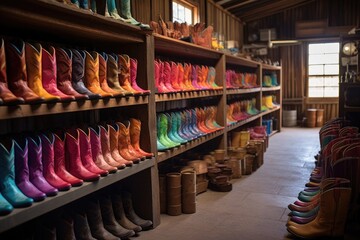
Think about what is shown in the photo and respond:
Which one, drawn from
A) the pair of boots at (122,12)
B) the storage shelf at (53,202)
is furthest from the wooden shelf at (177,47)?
the storage shelf at (53,202)

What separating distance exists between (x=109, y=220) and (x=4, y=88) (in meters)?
1.48

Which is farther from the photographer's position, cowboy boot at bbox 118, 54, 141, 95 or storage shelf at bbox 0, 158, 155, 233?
cowboy boot at bbox 118, 54, 141, 95

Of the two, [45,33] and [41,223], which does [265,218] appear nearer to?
[41,223]

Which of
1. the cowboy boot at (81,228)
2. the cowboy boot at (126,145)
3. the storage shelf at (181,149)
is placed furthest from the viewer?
the storage shelf at (181,149)

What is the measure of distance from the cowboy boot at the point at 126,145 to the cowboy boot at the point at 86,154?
410 mm

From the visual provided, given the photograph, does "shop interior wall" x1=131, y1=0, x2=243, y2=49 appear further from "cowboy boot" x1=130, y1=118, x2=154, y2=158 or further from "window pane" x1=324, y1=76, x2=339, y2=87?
"window pane" x1=324, y1=76, x2=339, y2=87

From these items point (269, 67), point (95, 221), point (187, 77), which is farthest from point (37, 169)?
point (269, 67)

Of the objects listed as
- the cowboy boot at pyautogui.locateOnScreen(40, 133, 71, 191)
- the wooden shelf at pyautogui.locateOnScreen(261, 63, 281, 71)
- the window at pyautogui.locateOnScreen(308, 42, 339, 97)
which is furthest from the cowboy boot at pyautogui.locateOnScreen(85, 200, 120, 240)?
the window at pyautogui.locateOnScreen(308, 42, 339, 97)

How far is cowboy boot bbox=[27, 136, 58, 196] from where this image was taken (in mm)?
2254

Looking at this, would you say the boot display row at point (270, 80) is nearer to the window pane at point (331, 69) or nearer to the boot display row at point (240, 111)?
the boot display row at point (240, 111)

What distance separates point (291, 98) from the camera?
12031 millimetres

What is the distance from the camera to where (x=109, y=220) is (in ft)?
9.95

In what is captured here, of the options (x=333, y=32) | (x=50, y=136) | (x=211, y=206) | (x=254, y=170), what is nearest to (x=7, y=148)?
(x=50, y=136)

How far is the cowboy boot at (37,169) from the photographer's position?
2254 mm
